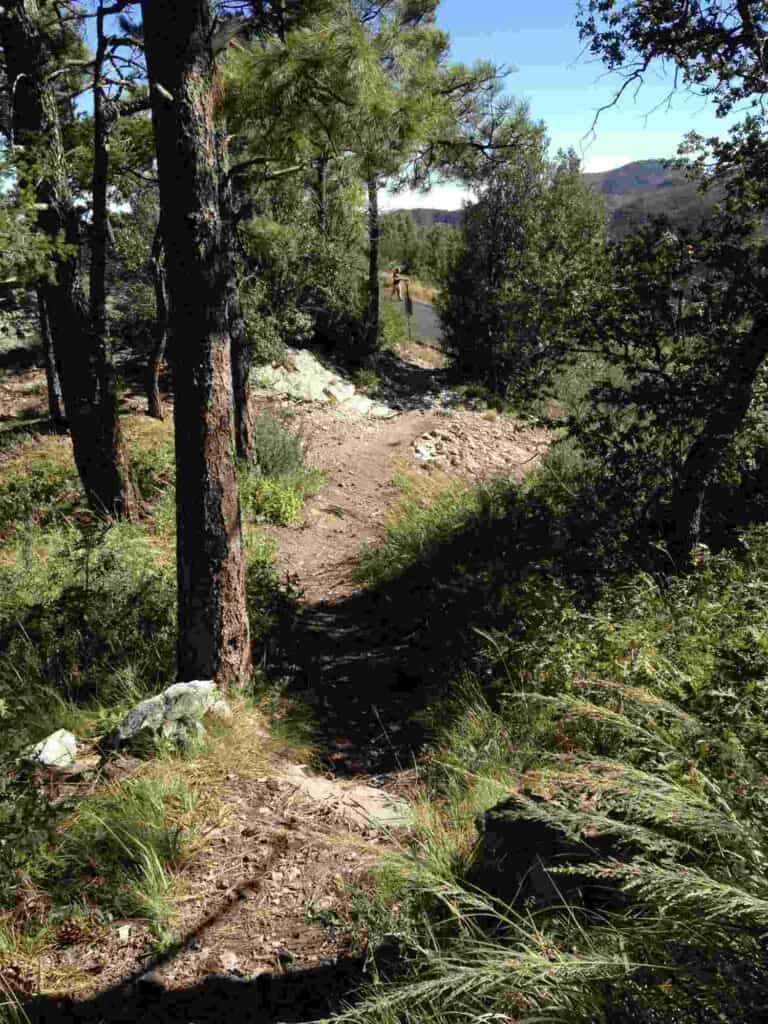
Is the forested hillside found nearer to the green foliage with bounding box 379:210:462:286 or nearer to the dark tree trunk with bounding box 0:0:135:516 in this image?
the dark tree trunk with bounding box 0:0:135:516

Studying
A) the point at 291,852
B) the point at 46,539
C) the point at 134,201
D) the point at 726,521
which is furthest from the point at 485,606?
the point at 134,201

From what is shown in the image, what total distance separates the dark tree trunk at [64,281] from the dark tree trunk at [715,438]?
5904 mm

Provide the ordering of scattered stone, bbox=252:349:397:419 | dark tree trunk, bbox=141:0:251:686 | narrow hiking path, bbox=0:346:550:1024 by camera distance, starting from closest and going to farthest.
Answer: narrow hiking path, bbox=0:346:550:1024
dark tree trunk, bbox=141:0:251:686
scattered stone, bbox=252:349:397:419

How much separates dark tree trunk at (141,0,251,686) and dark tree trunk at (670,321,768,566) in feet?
12.6

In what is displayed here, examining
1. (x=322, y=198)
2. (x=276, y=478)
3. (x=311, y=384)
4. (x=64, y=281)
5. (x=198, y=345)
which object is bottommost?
(x=276, y=478)

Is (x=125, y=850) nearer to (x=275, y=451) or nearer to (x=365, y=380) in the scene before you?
(x=275, y=451)

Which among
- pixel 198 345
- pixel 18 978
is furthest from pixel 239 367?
pixel 18 978

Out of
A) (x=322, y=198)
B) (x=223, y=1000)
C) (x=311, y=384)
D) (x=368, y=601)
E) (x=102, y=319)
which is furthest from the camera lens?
(x=322, y=198)

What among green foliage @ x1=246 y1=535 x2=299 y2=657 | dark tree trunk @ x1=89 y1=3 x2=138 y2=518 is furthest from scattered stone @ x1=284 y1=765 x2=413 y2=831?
dark tree trunk @ x1=89 y1=3 x2=138 y2=518

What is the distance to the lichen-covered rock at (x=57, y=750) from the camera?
3.40m

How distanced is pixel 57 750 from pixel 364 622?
12.2 feet

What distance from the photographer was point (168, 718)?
12.1ft

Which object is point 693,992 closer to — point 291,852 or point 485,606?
point 291,852

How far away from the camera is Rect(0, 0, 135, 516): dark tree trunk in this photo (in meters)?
6.36
